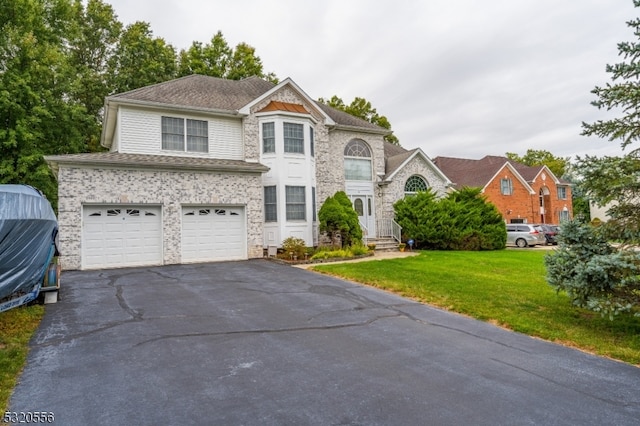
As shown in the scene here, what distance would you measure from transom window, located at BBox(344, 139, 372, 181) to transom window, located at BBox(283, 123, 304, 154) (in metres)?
3.67

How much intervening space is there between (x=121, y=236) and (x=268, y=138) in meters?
7.10

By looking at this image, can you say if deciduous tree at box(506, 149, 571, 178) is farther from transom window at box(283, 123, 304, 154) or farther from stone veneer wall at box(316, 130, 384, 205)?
transom window at box(283, 123, 304, 154)

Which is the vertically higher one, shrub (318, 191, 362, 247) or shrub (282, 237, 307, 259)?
shrub (318, 191, 362, 247)

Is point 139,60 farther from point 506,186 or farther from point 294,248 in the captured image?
point 506,186

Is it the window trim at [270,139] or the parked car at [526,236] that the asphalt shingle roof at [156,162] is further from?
the parked car at [526,236]

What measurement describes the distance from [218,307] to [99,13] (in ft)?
103

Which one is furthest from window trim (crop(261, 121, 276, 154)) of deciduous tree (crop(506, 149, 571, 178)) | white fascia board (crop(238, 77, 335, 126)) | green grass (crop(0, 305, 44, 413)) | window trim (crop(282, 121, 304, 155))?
deciduous tree (crop(506, 149, 571, 178))

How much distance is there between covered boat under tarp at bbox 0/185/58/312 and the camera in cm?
619

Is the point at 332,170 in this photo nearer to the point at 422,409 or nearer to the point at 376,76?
the point at 376,76

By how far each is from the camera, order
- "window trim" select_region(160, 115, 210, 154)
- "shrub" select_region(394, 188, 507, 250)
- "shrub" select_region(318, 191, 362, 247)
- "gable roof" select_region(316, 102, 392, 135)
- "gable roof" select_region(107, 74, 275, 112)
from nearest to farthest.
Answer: "window trim" select_region(160, 115, 210, 154) < "gable roof" select_region(107, 74, 275, 112) < "shrub" select_region(318, 191, 362, 247) < "shrub" select_region(394, 188, 507, 250) < "gable roof" select_region(316, 102, 392, 135)

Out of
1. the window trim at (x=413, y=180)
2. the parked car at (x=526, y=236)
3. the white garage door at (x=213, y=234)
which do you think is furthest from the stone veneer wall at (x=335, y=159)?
the parked car at (x=526, y=236)

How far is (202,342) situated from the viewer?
204 inches

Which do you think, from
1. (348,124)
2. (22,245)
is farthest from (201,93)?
(22,245)

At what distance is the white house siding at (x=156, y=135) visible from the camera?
14930mm
